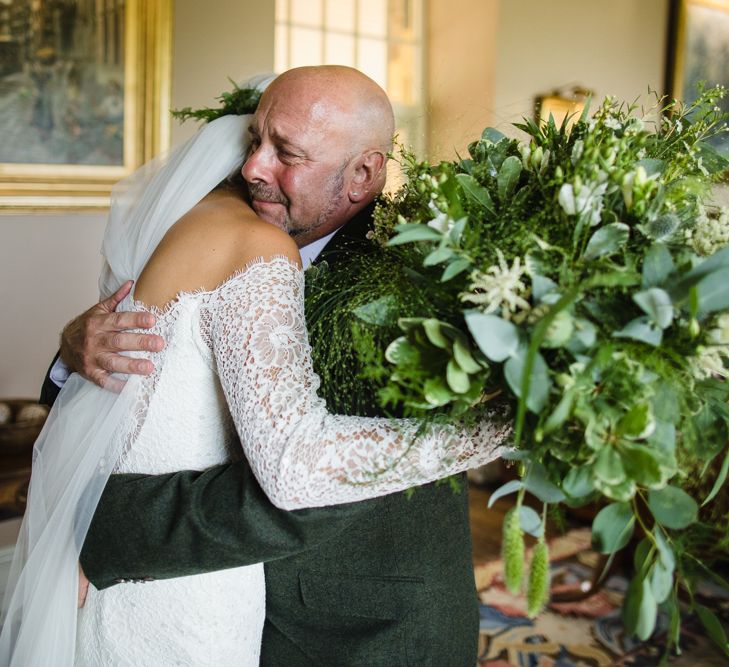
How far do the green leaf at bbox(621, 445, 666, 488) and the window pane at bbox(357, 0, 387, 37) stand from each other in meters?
5.14

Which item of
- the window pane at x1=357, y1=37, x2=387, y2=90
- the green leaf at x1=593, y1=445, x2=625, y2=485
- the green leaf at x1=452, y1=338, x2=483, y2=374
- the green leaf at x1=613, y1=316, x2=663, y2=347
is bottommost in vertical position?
the green leaf at x1=593, y1=445, x2=625, y2=485

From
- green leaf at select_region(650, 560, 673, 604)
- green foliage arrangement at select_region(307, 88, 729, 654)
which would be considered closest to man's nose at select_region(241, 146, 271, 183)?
green foliage arrangement at select_region(307, 88, 729, 654)

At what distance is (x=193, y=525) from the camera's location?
1175 mm

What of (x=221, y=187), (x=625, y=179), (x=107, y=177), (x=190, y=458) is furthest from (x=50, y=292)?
(x=625, y=179)

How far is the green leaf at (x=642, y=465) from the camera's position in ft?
2.42

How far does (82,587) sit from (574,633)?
2.63m

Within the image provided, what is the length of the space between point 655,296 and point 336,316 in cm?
50

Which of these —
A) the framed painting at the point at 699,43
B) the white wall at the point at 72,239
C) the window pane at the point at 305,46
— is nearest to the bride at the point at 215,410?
the white wall at the point at 72,239

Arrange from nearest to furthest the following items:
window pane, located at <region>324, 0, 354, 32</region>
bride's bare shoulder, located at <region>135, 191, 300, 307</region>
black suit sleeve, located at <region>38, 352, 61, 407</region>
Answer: bride's bare shoulder, located at <region>135, 191, 300, 307</region> < black suit sleeve, located at <region>38, 352, 61, 407</region> < window pane, located at <region>324, 0, 354, 32</region>

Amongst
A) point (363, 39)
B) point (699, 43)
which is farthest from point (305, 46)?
point (699, 43)

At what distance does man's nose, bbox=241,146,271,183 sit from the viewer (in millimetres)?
1487

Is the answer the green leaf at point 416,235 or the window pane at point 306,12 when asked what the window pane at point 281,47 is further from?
the green leaf at point 416,235

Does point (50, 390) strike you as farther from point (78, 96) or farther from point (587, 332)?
point (78, 96)

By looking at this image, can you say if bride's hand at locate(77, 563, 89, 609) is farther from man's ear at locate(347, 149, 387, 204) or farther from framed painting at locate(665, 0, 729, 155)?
framed painting at locate(665, 0, 729, 155)
